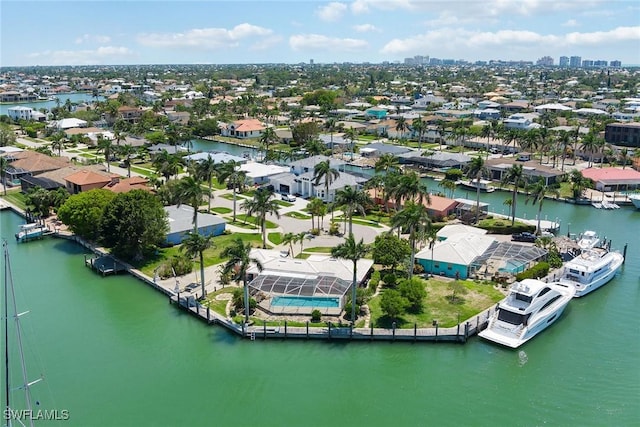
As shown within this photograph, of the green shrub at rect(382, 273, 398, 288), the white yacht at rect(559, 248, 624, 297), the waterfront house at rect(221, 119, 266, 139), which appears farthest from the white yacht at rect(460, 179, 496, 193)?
the waterfront house at rect(221, 119, 266, 139)

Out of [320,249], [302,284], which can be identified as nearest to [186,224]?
[320,249]

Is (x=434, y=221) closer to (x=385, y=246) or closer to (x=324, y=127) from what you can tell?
(x=385, y=246)

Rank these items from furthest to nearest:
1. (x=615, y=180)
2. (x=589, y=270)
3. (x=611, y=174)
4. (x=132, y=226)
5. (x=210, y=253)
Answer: (x=611, y=174) < (x=615, y=180) < (x=210, y=253) < (x=132, y=226) < (x=589, y=270)

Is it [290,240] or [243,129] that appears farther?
[243,129]

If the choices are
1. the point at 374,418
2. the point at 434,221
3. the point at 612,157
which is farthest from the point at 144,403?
the point at 612,157

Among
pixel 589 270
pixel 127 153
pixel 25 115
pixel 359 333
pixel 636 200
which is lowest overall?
pixel 359 333

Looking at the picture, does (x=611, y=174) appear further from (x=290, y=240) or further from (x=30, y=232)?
(x=30, y=232)
